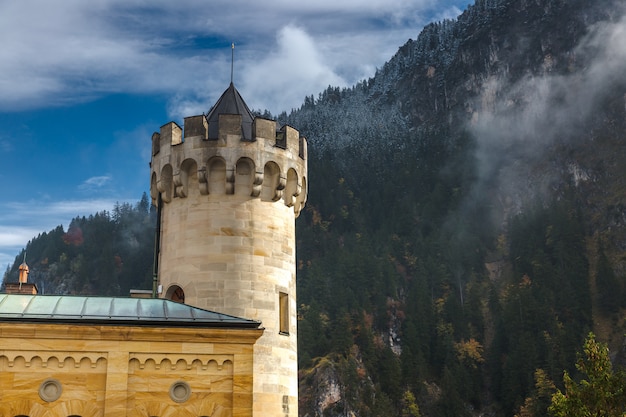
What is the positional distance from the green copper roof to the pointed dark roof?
25.4 ft

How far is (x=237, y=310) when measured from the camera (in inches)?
1006

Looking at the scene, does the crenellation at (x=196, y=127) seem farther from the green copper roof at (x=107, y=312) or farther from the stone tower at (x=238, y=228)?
the green copper roof at (x=107, y=312)

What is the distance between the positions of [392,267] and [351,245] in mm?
13393

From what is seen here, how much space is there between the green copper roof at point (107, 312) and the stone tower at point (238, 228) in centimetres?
348

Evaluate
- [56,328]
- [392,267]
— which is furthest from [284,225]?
[392,267]

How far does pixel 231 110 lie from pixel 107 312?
1096 cm

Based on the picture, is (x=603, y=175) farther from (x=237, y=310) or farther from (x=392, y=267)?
(x=237, y=310)

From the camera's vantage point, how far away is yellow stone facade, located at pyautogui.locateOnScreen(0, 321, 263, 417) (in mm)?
19906

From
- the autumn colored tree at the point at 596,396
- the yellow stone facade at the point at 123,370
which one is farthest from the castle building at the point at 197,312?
the autumn colored tree at the point at 596,396

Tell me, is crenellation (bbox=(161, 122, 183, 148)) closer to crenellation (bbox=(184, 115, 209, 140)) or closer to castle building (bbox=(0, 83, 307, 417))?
castle building (bbox=(0, 83, 307, 417))

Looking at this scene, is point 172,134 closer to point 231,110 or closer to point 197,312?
point 231,110

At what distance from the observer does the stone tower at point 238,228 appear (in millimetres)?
25766

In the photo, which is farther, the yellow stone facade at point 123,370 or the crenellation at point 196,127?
the crenellation at point 196,127

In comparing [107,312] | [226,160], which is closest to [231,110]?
[226,160]
